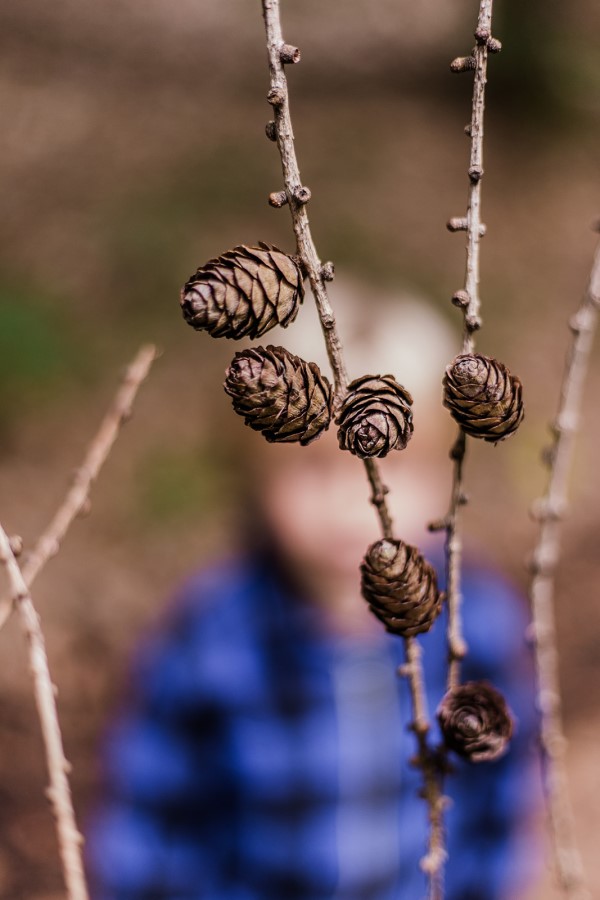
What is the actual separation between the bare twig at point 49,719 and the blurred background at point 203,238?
4.62ft

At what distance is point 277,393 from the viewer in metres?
0.28

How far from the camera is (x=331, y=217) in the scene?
3369 millimetres

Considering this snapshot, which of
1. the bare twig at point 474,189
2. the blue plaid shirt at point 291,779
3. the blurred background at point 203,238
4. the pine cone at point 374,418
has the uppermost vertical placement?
the blurred background at point 203,238

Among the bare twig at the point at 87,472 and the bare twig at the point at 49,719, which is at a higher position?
the bare twig at the point at 87,472

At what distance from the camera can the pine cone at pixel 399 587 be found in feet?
1.04

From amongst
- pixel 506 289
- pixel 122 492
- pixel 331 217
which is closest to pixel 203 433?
pixel 122 492

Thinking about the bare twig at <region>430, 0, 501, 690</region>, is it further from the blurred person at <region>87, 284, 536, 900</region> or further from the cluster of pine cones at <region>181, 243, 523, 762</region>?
the blurred person at <region>87, 284, 536, 900</region>

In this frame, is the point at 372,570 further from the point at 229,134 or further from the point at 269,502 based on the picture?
the point at 229,134

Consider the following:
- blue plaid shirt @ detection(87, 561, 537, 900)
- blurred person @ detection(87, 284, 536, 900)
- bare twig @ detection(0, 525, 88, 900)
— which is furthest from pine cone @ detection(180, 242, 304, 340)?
blue plaid shirt @ detection(87, 561, 537, 900)

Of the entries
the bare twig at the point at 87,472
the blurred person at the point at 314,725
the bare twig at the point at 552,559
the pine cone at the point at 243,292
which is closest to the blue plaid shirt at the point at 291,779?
the blurred person at the point at 314,725

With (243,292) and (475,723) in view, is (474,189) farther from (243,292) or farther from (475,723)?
(475,723)

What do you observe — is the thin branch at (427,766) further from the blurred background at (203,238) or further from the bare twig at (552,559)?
the blurred background at (203,238)

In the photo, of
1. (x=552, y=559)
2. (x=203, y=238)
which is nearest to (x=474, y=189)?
(x=552, y=559)

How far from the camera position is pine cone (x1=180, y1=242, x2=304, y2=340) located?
0.28 meters
